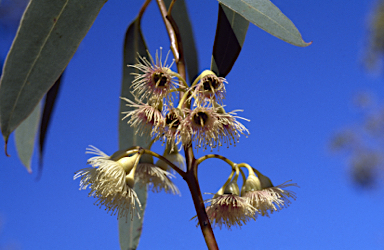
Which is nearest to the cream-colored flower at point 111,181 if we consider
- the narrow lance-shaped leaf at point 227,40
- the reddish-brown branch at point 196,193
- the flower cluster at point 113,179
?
the flower cluster at point 113,179

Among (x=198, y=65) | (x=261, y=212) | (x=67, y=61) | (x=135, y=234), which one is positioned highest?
(x=198, y=65)

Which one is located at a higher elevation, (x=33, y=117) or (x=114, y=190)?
(x=33, y=117)

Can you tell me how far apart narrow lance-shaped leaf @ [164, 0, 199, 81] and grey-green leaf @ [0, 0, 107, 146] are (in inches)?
23.0

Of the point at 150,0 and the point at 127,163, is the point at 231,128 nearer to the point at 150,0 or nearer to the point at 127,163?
the point at 127,163

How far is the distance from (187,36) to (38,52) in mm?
799

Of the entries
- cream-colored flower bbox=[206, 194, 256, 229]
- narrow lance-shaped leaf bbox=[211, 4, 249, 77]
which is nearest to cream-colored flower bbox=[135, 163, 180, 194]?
cream-colored flower bbox=[206, 194, 256, 229]

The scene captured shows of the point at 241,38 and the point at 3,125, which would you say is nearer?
the point at 3,125

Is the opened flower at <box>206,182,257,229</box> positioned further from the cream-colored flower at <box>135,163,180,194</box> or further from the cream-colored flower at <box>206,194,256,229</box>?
the cream-colored flower at <box>135,163,180,194</box>

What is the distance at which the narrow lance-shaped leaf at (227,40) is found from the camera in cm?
108

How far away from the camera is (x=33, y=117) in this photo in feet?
5.07

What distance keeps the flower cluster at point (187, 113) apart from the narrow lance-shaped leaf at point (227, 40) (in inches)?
4.5

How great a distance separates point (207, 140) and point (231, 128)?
0.26 feet

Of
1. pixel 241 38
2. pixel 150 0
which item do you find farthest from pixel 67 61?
pixel 150 0

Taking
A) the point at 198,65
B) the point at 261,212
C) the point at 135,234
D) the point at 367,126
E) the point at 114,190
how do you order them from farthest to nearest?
the point at 367,126 → the point at 198,65 → the point at 135,234 → the point at 261,212 → the point at 114,190
